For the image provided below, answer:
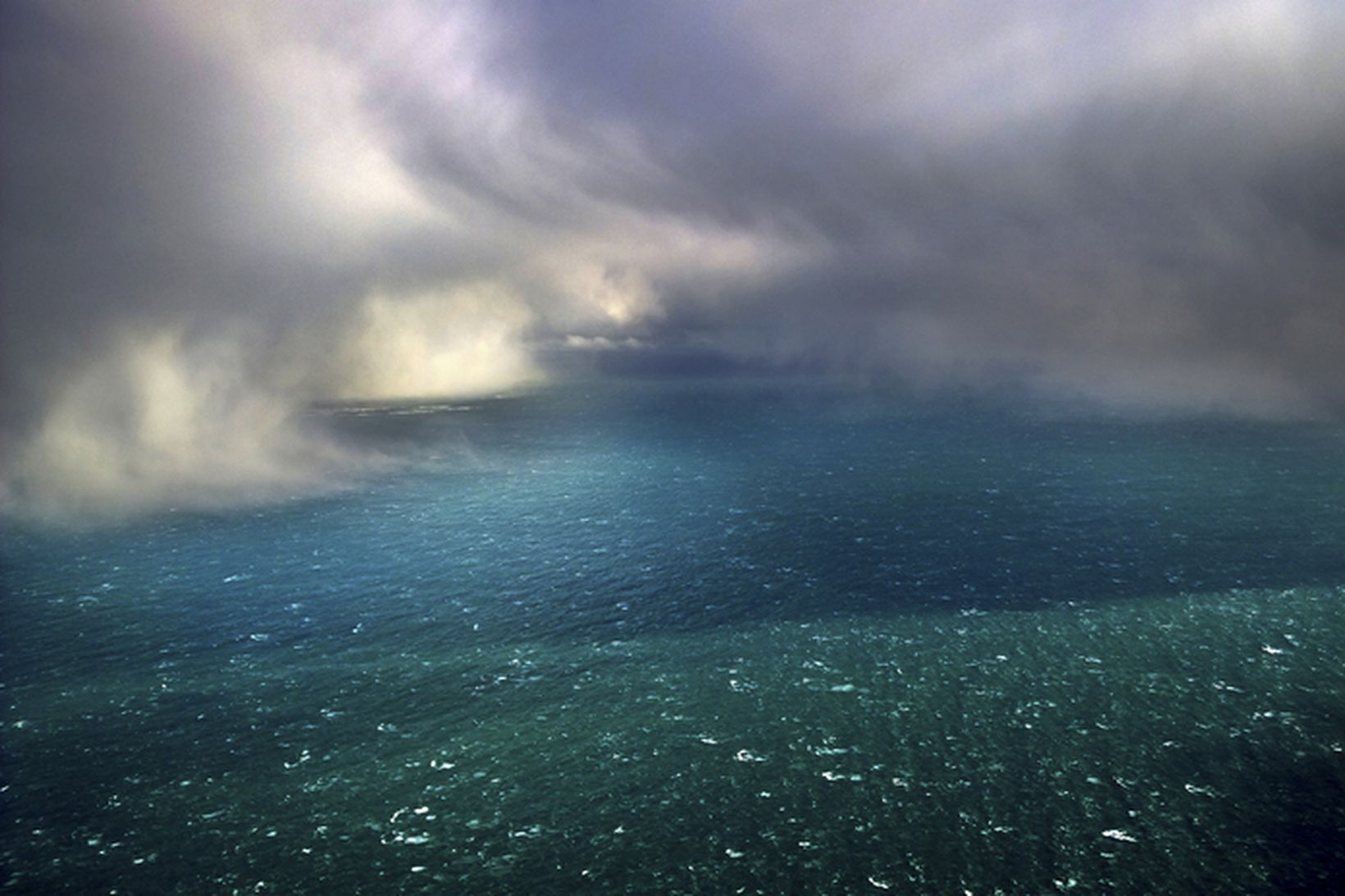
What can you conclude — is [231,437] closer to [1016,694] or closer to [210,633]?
[210,633]

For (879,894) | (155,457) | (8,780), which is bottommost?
(879,894)

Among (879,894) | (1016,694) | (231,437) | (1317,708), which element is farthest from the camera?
(231,437)

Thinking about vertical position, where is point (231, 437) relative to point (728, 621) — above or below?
Result: above

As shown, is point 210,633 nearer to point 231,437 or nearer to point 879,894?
point 879,894

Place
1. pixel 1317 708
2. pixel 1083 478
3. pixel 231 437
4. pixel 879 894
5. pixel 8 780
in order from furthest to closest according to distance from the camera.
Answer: pixel 231 437 → pixel 1083 478 → pixel 1317 708 → pixel 8 780 → pixel 879 894

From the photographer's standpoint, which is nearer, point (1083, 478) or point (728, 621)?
point (728, 621)

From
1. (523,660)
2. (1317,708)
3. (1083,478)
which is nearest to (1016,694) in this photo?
(1317,708)
